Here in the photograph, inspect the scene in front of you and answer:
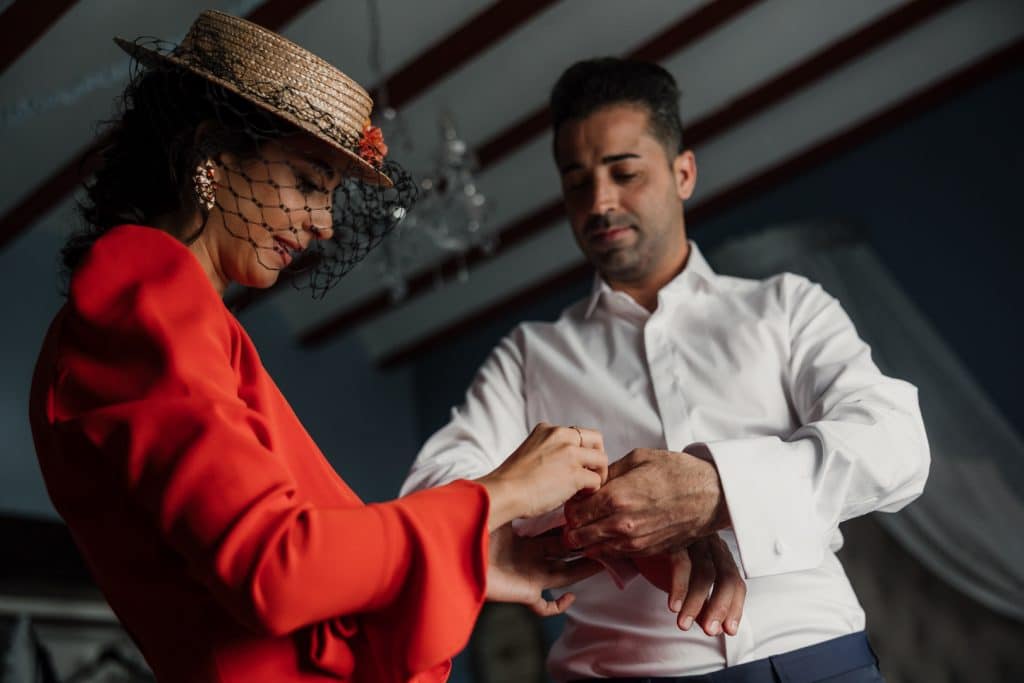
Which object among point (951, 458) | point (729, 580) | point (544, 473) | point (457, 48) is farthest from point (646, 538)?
point (457, 48)

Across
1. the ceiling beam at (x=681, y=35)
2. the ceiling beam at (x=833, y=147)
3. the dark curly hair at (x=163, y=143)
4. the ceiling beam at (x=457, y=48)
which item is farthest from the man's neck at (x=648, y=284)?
the ceiling beam at (x=833, y=147)

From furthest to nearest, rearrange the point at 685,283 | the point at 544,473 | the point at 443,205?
1. the point at 443,205
2. the point at 685,283
3. the point at 544,473

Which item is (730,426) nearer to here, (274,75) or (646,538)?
(646,538)

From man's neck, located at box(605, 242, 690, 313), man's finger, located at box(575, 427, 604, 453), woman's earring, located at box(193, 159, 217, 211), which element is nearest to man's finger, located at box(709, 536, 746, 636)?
man's finger, located at box(575, 427, 604, 453)

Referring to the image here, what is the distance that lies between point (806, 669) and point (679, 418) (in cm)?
39

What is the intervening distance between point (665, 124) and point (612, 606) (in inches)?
35.5

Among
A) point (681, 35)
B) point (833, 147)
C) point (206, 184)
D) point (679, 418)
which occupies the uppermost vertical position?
point (681, 35)

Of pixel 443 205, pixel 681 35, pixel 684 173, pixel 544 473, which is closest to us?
pixel 544 473

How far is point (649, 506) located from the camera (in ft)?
4.52

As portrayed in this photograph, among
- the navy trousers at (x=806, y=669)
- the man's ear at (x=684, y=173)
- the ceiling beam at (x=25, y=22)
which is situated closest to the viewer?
the navy trousers at (x=806, y=669)

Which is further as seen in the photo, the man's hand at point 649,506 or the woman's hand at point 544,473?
the man's hand at point 649,506

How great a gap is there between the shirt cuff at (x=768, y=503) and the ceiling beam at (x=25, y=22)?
3.30 metres

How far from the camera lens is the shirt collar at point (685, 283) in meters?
1.85

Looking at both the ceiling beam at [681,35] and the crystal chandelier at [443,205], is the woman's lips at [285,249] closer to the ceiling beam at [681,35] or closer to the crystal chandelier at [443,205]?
the crystal chandelier at [443,205]
